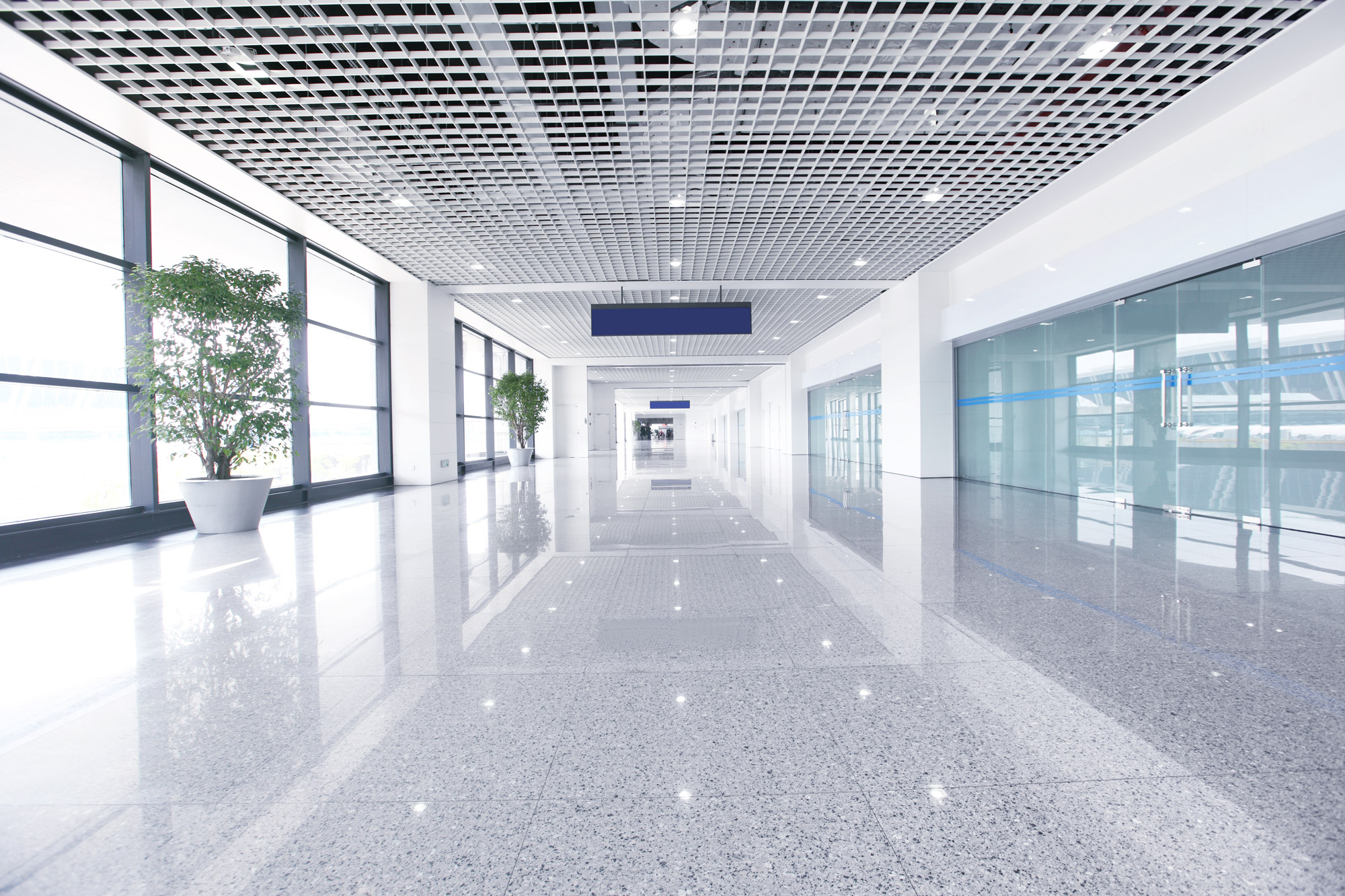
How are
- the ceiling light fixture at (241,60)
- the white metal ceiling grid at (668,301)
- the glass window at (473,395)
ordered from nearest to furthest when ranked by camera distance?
the ceiling light fixture at (241,60), the white metal ceiling grid at (668,301), the glass window at (473,395)

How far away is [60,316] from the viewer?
20.3ft

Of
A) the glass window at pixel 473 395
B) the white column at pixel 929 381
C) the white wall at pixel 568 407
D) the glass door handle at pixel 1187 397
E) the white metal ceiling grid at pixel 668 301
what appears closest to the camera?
the glass door handle at pixel 1187 397

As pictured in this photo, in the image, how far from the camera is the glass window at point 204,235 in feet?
25.0

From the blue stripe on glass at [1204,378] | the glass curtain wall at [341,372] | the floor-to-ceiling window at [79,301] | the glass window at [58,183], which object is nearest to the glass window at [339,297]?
the glass curtain wall at [341,372]

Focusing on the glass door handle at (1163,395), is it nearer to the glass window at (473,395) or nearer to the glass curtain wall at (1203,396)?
the glass curtain wall at (1203,396)

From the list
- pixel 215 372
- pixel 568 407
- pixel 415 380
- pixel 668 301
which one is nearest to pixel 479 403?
pixel 415 380

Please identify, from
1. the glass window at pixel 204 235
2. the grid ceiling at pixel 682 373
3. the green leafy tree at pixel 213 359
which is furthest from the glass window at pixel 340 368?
the grid ceiling at pixel 682 373

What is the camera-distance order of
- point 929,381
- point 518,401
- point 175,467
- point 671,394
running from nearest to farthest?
point 175,467
point 929,381
point 518,401
point 671,394

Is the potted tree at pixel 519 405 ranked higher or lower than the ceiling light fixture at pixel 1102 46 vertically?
lower

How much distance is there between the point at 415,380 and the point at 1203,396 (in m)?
12.6

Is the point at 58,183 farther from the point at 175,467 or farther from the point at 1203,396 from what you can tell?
the point at 1203,396

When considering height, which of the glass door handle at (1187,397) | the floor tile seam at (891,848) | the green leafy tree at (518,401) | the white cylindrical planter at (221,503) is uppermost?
the green leafy tree at (518,401)

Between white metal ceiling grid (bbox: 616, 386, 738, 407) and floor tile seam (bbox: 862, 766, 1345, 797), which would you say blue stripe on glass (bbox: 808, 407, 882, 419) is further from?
white metal ceiling grid (bbox: 616, 386, 738, 407)

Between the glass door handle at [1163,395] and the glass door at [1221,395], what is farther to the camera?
the glass door handle at [1163,395]
